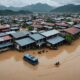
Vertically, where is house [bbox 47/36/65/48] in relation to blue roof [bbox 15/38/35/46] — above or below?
below

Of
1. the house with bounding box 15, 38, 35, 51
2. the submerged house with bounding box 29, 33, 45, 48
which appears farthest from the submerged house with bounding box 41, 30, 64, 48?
the house with bounding box 15, 38, 35, 51

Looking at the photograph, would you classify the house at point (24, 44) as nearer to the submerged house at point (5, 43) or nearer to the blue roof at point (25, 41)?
the blue roof at point (25, 41)

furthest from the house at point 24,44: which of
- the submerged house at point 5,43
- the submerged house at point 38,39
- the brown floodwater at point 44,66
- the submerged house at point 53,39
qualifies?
the submerged house at point 53,39

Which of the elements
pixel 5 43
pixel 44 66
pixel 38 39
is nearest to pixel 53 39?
pixel 38 39

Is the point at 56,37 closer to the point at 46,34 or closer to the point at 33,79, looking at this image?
the point at 46,34

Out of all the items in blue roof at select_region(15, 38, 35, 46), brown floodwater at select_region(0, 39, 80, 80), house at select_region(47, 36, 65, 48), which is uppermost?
blue roof at select_region(15, 38, 35, 46)

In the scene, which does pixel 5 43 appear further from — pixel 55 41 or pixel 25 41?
pixel 55 41

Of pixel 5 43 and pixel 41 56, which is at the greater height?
pixel 5 43

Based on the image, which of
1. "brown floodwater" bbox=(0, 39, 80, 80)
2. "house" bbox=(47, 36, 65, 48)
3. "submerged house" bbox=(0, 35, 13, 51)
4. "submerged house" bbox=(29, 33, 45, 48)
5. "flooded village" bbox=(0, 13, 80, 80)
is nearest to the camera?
"brown floodwater" bbox=(0, 39, 80, 80)

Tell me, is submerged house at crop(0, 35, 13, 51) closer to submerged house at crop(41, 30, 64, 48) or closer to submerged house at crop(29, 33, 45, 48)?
submerged house at crop(29, 33, 45, 48)
